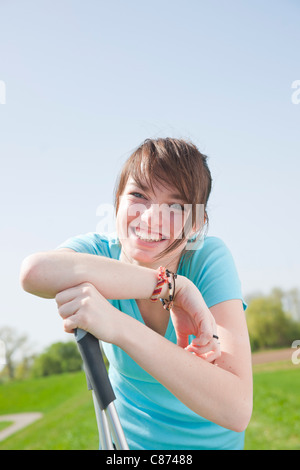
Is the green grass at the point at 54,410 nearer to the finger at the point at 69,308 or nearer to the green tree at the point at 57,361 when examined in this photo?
the green tree at the point at 57,361

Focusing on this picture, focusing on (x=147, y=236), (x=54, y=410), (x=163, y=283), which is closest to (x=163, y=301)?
(x=163, y=283)

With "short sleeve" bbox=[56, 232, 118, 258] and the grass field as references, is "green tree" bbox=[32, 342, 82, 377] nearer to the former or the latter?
the grass field

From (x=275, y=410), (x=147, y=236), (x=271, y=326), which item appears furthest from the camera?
(x=271, y=326)

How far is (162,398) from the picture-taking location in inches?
42.9

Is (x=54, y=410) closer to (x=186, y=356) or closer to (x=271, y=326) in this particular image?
(x=271, y=326)

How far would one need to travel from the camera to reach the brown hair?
98cm

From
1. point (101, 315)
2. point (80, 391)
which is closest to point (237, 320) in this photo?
point (101, 315)

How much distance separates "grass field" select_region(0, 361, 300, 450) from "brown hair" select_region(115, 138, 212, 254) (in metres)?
3.59

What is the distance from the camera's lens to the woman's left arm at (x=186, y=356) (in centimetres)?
67

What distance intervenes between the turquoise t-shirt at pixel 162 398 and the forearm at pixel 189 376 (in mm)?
256

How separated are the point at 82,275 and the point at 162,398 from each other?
52cm

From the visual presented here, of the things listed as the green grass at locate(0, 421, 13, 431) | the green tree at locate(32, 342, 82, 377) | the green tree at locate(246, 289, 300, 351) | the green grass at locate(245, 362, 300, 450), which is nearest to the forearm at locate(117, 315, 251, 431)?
the green grass at locate(245, 362, 300, 450)

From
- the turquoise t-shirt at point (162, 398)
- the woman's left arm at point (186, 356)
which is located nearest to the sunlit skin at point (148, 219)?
the turquoise t-shirt at point (162, 398)

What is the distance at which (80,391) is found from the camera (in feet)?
25.9
